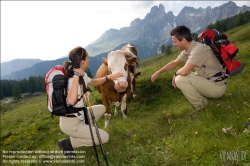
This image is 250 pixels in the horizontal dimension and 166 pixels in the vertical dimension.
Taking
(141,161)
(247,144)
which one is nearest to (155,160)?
(141,161)

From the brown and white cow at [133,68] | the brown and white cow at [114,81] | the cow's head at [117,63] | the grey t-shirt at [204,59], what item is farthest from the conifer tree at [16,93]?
the grey t-shirt at [204,59]

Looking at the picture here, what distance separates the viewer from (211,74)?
6121 millimetres

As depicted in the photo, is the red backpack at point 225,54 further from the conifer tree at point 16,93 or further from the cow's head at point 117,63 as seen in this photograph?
the conifer tree at point 16,93

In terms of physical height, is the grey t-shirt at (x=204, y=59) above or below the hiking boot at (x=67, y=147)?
above

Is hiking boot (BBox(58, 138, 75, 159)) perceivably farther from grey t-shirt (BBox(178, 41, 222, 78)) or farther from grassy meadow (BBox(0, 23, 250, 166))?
grey t-shirt (BBox(178, 41, 222, 78))

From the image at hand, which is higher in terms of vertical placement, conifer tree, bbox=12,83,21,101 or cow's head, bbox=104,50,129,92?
cow's head, bbox=104,50,129,92

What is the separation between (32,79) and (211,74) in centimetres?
14677

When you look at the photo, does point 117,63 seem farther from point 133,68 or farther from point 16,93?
point 16,93

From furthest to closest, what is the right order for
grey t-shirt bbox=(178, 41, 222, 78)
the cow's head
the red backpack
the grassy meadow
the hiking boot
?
the cow's head, the hiking boot, grey t-shirt bbox=(178, 41, 222, 78), the red backpack, the grassy meadow

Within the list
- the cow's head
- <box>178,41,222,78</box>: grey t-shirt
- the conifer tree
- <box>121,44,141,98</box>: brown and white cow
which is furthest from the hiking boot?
the conifer tree

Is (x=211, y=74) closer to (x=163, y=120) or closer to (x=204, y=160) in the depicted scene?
(x=163, y=120)

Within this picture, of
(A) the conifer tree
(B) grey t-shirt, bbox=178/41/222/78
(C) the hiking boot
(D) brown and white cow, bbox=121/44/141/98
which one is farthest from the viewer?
(A) the conifer tree

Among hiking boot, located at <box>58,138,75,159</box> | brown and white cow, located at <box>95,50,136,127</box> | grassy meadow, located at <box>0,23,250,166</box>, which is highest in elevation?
brown and white cow, located at <box>95,50,136,127</box>

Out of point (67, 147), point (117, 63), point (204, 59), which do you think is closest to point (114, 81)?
point (117, 63)
